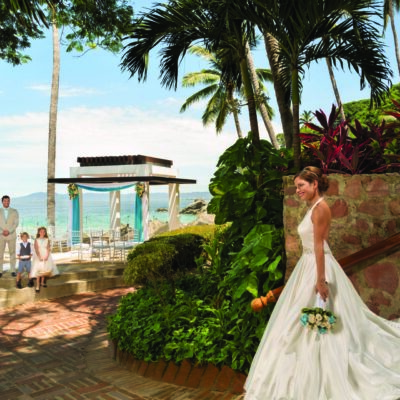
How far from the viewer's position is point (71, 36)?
1023 centimetres

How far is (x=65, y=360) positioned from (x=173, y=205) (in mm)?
12275

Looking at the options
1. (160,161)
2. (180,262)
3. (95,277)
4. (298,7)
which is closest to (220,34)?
(298,7)

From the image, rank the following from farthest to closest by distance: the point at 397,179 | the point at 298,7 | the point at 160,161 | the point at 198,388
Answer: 1. the point at 160,161
2. the point at 298,7
3. the point at 198,388
4. the point at 397,179

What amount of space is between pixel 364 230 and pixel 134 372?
314 centimetres

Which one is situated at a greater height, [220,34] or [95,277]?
[220,34]

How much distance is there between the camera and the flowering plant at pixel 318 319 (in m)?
3.19

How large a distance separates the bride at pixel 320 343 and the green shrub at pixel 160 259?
4737 millimetres

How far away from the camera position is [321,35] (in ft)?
17.9

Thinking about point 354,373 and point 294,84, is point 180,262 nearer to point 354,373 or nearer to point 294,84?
point 294,84

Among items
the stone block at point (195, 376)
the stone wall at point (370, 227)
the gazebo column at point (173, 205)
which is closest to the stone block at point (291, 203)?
the stone wall at point (370, 227)

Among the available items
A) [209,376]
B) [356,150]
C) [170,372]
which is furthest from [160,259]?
[356,150]

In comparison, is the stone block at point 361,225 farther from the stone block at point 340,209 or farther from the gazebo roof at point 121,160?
the gazebo roof at point 121,160

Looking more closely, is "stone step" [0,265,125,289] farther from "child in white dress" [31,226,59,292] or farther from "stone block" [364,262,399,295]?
"stone block" [364,262,399,295]

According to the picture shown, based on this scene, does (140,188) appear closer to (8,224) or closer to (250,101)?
(8,224)
